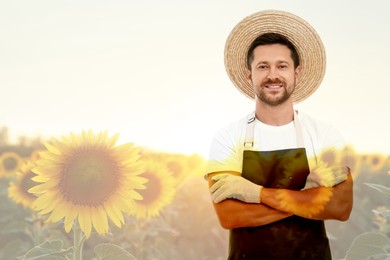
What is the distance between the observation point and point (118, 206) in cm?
279

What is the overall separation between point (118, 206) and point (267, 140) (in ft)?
2.92

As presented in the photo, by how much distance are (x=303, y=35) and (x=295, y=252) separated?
96 cm

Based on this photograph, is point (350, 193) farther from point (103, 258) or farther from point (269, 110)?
point (103, 258)

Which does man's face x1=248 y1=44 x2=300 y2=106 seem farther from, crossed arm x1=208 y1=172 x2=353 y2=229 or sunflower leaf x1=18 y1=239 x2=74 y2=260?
sunflower leaf x1=18 y1=239 x2=74 y2=260

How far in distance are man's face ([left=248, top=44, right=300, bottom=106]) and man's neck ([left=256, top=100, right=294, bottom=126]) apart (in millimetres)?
27

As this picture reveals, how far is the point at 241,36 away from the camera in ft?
8.50

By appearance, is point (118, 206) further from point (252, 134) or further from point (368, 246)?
point (368, 246)

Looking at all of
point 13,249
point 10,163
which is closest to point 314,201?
point 13,249

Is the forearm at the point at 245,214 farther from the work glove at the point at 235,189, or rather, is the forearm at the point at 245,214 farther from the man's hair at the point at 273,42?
the man's hair at the point at 273,42

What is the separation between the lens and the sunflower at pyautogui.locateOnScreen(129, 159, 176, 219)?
4.35m

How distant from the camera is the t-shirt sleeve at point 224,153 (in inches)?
88.6

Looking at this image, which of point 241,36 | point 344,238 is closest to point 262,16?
point 241,36

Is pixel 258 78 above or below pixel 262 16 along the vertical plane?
below

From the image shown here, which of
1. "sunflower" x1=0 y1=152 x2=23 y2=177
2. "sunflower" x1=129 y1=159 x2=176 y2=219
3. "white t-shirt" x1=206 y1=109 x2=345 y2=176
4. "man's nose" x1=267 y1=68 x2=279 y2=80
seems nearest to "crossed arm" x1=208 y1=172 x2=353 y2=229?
"white t-shirt" x1=206 y1=109 x2=345 y2=176
